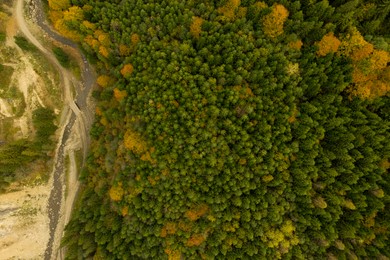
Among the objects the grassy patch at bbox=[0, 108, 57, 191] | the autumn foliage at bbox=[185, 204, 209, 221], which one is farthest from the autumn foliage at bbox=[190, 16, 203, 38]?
the grassy patch at bbox=[0, 108, 57, 191]

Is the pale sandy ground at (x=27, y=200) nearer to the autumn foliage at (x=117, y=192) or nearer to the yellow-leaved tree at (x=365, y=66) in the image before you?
the autumn foliage at (x=117, y=192)

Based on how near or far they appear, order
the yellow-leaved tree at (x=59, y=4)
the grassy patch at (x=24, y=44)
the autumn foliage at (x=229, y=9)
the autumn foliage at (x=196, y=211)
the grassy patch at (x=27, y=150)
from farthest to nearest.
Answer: the grassy patch at (x=24, y=44) → the grassy patch at (x=27, y=150) → the yellow-leaved tree at (x=59, y=4) → the autumn foliage at (x=229, y=9) → the autumn foliage at (x=196, y=211)

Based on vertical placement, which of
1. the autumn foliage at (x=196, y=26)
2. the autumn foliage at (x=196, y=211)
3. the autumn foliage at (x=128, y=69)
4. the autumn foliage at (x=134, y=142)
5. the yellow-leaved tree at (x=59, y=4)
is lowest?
the autumn foliage at (x=196, y=211)

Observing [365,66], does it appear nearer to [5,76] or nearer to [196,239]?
[196,239]

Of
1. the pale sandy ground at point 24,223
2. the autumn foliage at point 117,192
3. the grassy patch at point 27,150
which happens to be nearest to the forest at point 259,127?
the autumn foliage at point 117,192

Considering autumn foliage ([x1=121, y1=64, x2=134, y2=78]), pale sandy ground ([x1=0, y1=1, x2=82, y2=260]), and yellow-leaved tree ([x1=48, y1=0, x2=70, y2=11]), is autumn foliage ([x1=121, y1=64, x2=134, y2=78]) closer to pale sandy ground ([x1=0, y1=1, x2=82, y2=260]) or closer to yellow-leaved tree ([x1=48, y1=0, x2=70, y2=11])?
yellow-leaved tree ([x1=48, y1=0, x2=70, y2=11])

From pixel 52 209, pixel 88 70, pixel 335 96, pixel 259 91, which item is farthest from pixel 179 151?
pixel 52 209

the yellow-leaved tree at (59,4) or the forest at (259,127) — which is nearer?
the forest at (259,127)
